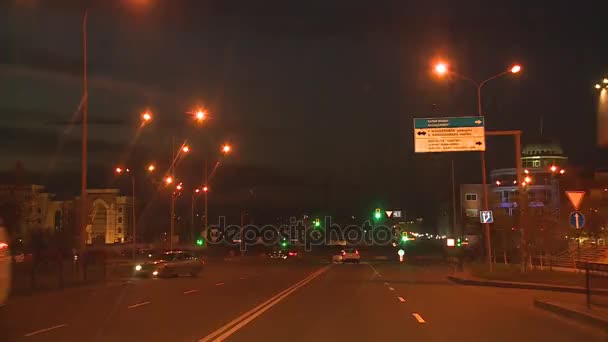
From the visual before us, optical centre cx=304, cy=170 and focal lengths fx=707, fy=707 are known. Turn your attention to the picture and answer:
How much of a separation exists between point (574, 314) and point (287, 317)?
24.1ft

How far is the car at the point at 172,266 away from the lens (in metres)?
41.7

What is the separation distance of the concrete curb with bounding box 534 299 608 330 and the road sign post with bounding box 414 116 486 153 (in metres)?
14.2

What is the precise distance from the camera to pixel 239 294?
27438 millimetres

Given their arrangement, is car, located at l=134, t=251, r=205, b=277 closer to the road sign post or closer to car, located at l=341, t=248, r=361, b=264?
the road sign post

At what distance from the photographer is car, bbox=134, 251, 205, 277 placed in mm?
41656

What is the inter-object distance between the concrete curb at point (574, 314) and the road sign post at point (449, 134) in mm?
14226

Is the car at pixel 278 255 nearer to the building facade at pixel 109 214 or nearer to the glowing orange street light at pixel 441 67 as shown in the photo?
the building facade at pixel 109 214

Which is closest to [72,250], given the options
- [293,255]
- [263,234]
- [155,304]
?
[155,304]

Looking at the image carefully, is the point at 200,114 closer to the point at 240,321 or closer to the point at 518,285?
the point at 518,285

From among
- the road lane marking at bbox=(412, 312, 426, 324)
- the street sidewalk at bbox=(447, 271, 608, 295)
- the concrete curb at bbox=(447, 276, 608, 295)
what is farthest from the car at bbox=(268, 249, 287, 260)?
the road lane marking at bbox=(412, 312, 426, 324)

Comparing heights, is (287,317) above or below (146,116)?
below

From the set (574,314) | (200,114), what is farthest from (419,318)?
A: (200,114)

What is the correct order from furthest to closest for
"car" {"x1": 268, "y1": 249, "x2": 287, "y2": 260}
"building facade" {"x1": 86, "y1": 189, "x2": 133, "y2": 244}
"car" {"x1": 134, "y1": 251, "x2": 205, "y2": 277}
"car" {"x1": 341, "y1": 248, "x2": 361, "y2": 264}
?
"building facade" {"x1": 86, "y1": 189, "x2": 133, "y2": 244} → "car" {"x1": 268, "y1": 249, "x2": 287, "y2": 260} → "car" {"x1": 341, "y1": 248, "x2": 361, "y2": 264} → "car" {"x1": 134, "y1": 251, "x2": 205, "y2": 277}

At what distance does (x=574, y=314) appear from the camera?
59.2ft
